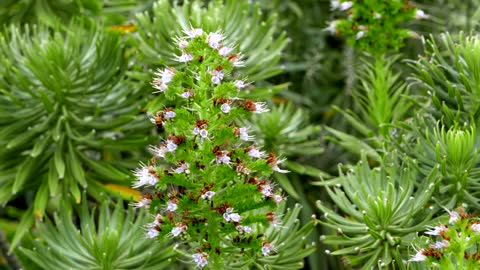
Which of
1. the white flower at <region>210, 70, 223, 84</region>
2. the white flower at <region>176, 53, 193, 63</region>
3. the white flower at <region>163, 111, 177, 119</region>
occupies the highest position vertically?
the white flower at <region>176, 53, 193, 63</region>

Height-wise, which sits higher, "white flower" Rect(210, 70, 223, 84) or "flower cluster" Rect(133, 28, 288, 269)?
"white flower" Rect(210, 70, 223, 84)

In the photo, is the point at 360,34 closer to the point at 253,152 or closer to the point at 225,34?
the point at 225,34

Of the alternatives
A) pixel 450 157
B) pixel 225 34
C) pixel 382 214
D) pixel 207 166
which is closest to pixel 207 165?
pixel 207 166

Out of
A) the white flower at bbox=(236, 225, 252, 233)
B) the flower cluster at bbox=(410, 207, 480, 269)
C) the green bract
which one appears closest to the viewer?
the flower cluster at bbox=(410, 207, 480, 269)

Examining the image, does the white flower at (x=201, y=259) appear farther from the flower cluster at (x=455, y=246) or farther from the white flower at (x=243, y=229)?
the flower cluster at (x=455, y=246)

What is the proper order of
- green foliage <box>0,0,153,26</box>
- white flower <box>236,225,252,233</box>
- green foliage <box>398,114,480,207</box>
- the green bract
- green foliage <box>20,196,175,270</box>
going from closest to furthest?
1. white flower <box>236,225,252,233</box>
2. green foliage <box>398,114,480,207</box>
3. green foliage <box>20,196,175,270</box>
4. the green bract
5. green foliage <box>0,0,153,26</box>

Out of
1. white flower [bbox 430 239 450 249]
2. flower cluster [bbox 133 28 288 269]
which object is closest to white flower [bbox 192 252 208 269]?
flower cluster [bbox 133 28 288 269]

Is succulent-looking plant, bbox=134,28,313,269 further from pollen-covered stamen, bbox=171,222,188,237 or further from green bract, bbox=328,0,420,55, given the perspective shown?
green bract, bbox=328,0,420,55

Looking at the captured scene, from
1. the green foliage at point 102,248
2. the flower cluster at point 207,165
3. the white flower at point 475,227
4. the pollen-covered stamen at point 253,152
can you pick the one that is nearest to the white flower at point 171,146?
the flower cluster at point 207,165
